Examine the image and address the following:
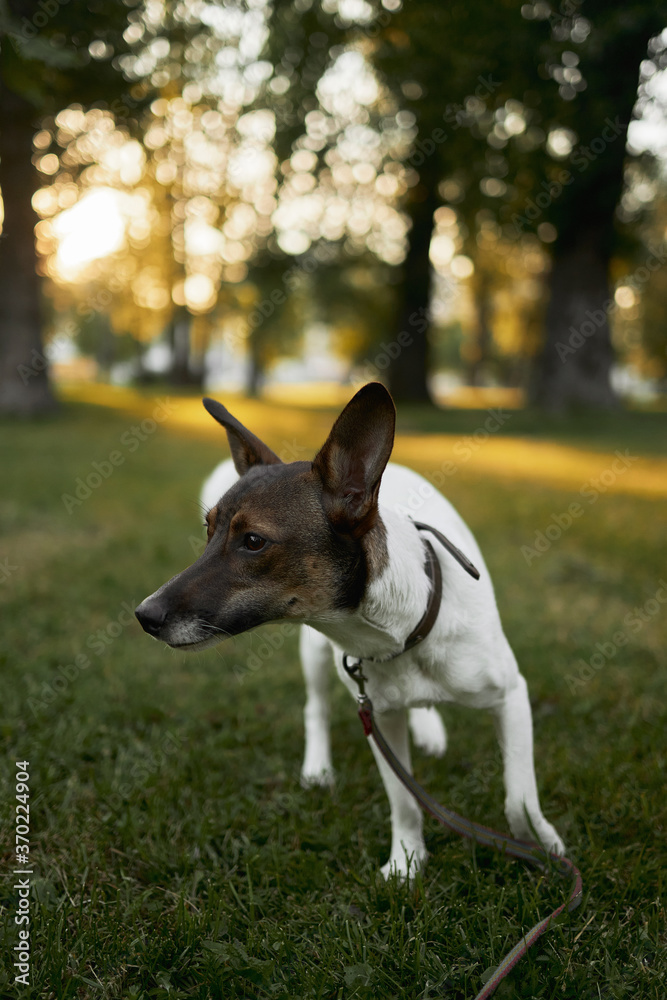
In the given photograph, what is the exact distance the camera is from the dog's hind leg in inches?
143

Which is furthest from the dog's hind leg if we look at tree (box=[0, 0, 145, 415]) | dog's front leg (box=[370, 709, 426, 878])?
tree (box=[0, 0, 145, 415])

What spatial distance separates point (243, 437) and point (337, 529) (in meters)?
0.58

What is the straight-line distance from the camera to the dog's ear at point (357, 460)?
2303mm

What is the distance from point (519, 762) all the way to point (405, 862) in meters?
0.62

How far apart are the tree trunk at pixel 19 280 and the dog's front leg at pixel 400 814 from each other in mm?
17016

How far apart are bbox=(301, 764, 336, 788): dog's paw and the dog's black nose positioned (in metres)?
A: 1.66

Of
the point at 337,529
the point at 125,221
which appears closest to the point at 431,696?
the point at 337,529

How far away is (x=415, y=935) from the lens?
2.44m

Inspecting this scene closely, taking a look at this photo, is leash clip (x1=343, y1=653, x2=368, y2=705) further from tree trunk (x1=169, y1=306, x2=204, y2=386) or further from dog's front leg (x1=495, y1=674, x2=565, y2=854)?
tree trunk (x1=169, y1=306, x2=204, y2=386)

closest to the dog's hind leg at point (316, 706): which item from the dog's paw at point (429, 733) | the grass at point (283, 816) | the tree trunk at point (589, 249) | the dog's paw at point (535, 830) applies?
the grass at point (283, 816)

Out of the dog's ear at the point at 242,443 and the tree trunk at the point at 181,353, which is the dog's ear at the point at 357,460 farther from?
the tree trunk at the point at 181,353

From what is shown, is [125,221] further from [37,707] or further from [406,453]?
[37,707]

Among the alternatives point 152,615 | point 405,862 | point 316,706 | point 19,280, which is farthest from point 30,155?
point 405,862

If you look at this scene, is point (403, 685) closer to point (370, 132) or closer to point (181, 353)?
point (370, 132)
